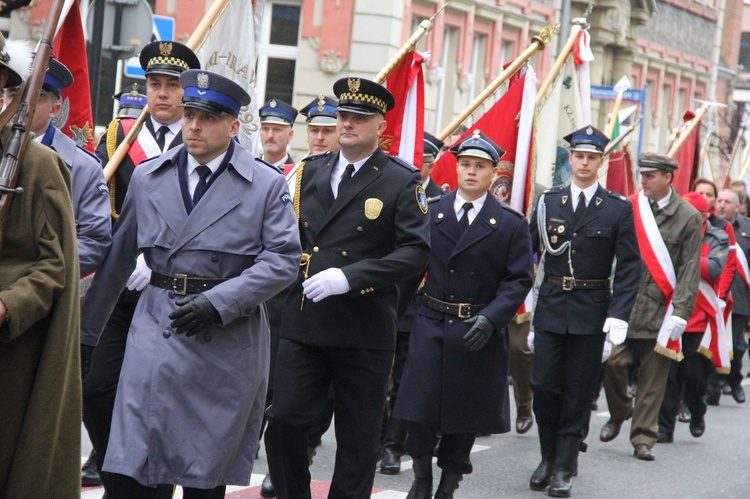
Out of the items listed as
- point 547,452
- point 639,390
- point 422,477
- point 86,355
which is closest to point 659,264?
point 639,390

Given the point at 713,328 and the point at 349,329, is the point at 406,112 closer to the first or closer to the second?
the point at 349,329

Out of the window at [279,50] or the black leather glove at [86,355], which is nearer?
the black leather glove at [86,355]

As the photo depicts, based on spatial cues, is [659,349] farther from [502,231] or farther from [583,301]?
[502,231]

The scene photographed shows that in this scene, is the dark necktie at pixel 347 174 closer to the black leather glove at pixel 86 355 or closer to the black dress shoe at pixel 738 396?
the black leather glove at pixel 86 355

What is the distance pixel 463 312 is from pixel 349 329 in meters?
1.38

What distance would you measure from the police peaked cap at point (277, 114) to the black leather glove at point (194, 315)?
16.6ft

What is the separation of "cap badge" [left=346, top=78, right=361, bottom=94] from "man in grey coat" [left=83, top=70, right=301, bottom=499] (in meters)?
1.04

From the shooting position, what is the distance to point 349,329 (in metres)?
6.71

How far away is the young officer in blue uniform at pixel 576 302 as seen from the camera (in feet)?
29.3

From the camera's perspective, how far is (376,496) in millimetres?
8219

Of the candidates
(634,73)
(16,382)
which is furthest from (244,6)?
(634,73)

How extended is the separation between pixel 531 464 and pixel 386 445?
112 cm

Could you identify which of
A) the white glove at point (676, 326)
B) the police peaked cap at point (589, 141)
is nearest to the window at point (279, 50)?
the white glove at point (676, 326)

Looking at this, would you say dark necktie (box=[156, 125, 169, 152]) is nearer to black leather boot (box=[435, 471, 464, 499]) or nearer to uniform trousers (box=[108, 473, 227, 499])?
uniform trousers (box=[108, 473, 227, 499])
